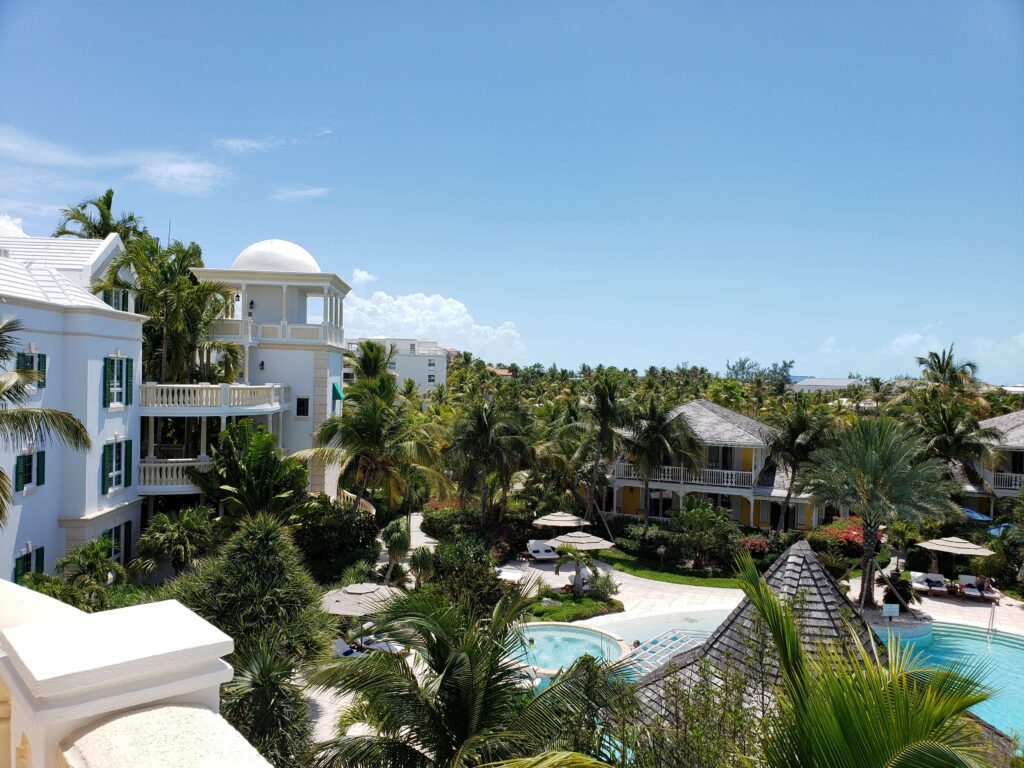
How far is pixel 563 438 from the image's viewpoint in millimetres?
33188

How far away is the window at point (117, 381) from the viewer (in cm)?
2108

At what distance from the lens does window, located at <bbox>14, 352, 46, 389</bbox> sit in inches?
689

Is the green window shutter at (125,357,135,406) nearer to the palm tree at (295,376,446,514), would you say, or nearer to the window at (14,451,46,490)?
the window at (14,451,46,490)

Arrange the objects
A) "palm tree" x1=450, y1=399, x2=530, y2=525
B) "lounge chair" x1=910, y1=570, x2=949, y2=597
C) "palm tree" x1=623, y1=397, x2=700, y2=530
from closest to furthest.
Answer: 1. "lounge chair" x1=910, y1=570, x2=949, y2=597
2. "palm tree" x1=450, y1=399, x2=530, y2=525
3. "palm tree" x1=623, y1=397, x2=700, y2=530

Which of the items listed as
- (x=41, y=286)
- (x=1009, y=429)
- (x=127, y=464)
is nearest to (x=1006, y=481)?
(x=1009, y=429)

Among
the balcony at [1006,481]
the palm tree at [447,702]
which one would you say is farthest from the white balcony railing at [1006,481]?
the palm tree at [447,702]

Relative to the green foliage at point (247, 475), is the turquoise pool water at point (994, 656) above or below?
below

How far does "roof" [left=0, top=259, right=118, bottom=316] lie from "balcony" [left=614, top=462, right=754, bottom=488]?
23.0m

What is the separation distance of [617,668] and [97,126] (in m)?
20.0

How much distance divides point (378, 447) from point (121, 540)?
327 inches

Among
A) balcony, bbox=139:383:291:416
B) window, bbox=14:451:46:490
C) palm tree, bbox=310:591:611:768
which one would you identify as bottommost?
palm tree, bbox=310:591:611:768

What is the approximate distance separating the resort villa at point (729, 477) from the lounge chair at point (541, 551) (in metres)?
7.04

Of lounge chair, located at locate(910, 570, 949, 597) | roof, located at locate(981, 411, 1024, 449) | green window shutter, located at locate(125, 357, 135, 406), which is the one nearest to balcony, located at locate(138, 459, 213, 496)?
green window shutter, located at locate(125, 357, 135, 406)

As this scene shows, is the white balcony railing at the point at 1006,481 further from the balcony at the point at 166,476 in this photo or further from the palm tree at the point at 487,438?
the balcony at the point at 166,476
